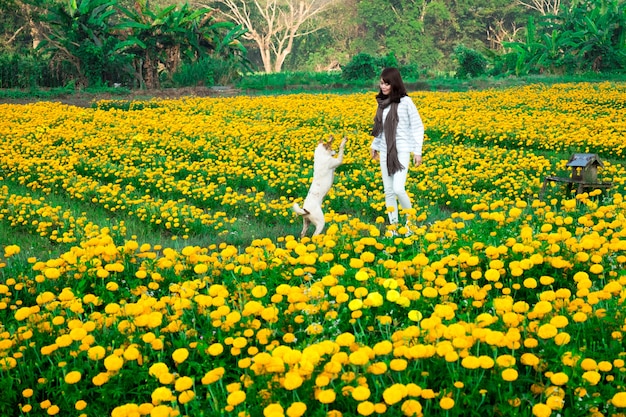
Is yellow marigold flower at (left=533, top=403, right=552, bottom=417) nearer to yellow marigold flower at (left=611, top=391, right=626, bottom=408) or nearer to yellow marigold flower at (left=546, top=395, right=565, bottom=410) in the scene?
yellow marigold flower at (left=546, top=395, right=565, bottom=410)

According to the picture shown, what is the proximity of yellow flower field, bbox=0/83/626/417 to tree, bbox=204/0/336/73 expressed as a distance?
1620 inches

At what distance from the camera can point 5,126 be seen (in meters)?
13.8

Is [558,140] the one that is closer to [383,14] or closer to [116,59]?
[116,59]

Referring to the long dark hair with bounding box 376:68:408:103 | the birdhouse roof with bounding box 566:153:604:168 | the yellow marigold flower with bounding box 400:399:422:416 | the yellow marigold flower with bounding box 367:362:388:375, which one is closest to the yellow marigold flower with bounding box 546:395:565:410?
the yellow marigold flower with bounding box 400:399:422:416

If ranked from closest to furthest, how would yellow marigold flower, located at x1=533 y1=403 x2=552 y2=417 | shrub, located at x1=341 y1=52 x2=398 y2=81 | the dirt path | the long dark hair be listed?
yellow marigold flower, located at x1=533 y1=403 x2=552 y2=417 < the long dark hair < the dirt path < shrub, located at x1=341 y1=52 x2=398 y2=81

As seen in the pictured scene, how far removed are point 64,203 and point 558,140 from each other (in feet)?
27.6

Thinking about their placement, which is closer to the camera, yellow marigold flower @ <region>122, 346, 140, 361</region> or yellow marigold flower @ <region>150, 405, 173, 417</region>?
yellow marigold flower @ <region>150, 405, 173, 417</region>

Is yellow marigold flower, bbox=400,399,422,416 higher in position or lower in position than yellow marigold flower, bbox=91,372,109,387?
higher

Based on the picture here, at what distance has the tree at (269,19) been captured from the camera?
1911 inches

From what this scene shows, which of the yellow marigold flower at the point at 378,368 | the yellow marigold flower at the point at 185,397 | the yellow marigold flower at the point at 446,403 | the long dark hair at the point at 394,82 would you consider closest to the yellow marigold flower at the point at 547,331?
the yellow marigold flower at the point at 446,403

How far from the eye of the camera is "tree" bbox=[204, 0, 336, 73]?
48531 mm

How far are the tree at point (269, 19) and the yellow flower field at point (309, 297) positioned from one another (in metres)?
41.2

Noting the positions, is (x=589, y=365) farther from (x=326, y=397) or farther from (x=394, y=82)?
(x=394, y=82)

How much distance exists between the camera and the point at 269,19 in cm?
4969
